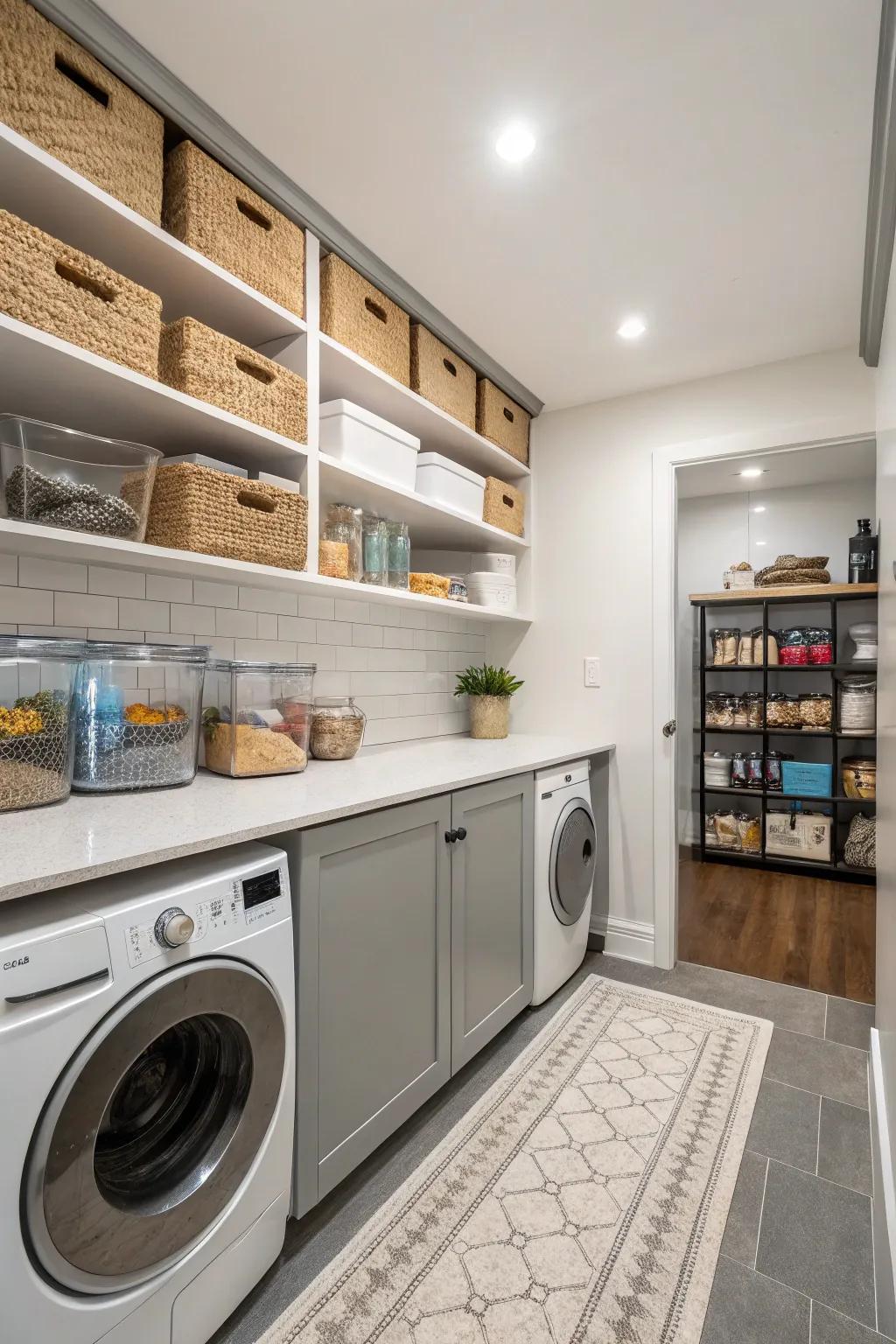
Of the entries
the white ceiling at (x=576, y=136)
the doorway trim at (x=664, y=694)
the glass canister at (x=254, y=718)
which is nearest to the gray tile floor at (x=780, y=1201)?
the doorway trim at (x=664, y=694)

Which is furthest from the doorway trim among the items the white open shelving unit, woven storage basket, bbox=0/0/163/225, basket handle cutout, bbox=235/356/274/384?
woven storage basket, bbox=0/0/163/225

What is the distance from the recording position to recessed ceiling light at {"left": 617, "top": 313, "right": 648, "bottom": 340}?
7.68 feet

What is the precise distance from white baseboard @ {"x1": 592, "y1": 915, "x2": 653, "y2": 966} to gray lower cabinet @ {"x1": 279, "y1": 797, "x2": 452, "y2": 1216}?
1281mm

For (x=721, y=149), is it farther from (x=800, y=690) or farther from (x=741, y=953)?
(x=800, y=690)

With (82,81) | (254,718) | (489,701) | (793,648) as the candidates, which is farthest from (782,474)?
(82,81)

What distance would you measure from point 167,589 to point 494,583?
1415 millimetres

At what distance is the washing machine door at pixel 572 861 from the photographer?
2.40m

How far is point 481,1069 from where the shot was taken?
6.72 ft

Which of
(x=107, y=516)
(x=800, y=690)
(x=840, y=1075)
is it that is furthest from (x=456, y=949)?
(x=800, y=690)

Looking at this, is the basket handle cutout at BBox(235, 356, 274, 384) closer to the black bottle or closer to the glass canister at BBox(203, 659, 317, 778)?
the glass canister at BBox(203, 659, 317, 778)

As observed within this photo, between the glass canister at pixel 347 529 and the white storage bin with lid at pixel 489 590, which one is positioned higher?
the glass canister at pixel 347 529

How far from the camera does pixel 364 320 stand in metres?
2.07

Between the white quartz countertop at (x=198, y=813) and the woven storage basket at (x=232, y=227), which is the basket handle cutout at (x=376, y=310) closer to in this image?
the woven storage basket at (x=232, y=227)

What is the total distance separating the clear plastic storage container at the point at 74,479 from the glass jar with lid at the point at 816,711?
12.9ft
